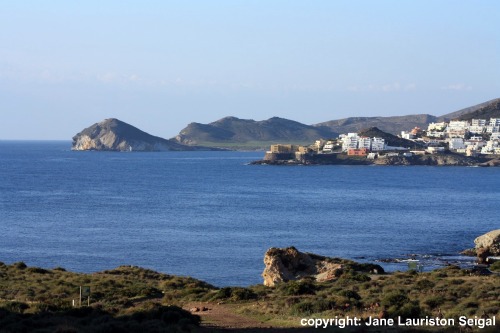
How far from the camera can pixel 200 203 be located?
78.4 meters

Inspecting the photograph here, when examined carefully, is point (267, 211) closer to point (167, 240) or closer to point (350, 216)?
point (350, 216)

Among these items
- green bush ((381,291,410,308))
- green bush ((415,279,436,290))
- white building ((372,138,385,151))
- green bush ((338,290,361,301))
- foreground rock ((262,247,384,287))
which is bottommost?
foreground rock ((262,247,384,287))

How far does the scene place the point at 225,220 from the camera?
6250 centimetres

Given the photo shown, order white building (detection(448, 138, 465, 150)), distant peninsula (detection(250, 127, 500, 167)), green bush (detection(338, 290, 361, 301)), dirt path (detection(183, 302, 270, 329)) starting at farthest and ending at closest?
white building (detection(448, 138, 465, 150)), distant peninsula (detection(250, 127, 500, 167)), green bush (detection(338, 290, 361, 301)), dirt path (detection(183, 302, 270, 329))

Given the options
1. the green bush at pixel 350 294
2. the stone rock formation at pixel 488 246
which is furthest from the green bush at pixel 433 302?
the stone rock formation at pixel 488 246

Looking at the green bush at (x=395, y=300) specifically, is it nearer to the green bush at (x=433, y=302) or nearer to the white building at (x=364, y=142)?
the green bush at (x=433, y=302)

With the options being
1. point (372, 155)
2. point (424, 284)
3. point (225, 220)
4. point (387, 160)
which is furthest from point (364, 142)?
point (424, 284)

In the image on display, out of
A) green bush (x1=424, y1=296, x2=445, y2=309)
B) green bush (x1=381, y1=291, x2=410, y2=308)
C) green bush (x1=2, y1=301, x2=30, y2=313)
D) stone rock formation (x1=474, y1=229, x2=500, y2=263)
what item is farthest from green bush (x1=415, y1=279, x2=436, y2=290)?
stone rock formation (x1=474, y1=229, x2=500, y2=263)

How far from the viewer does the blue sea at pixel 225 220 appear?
1721 inches

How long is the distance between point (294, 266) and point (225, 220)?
31.7 meters

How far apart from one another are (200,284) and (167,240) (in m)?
24.3

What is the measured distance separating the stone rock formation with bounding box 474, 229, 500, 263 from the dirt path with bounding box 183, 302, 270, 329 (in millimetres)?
24451

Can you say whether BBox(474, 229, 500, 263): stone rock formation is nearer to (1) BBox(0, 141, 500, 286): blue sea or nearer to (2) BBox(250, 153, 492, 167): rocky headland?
(1) BBox(0, 141, 500, 286): blue sea

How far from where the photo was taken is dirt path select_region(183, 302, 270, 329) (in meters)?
17.1
